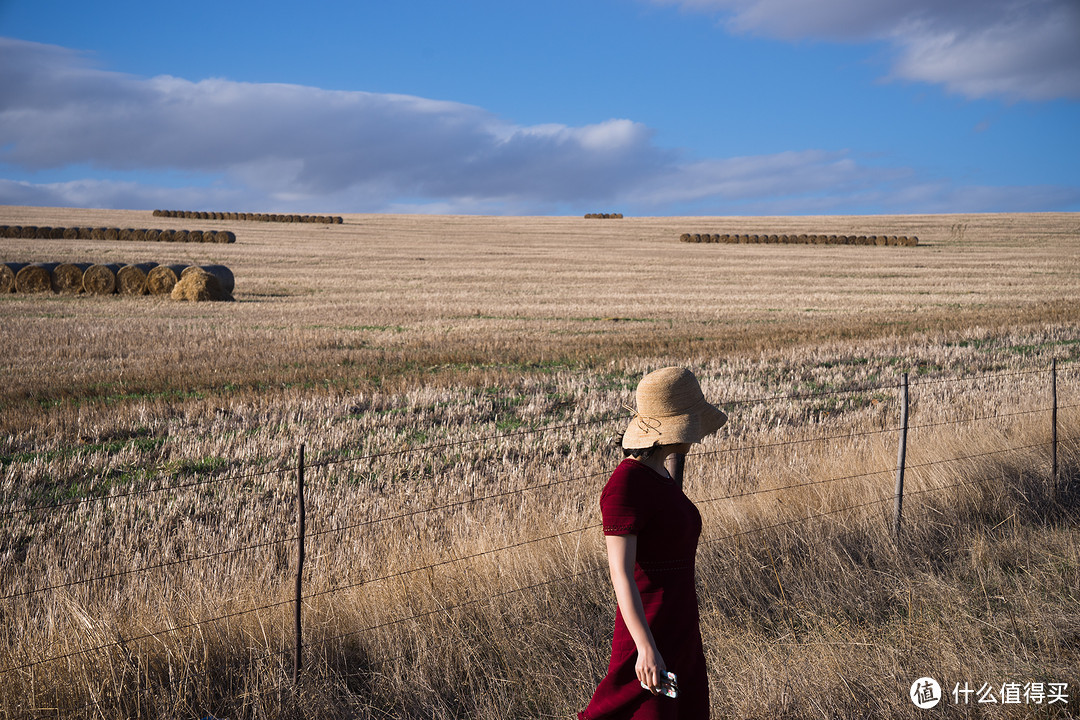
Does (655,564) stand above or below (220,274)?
below

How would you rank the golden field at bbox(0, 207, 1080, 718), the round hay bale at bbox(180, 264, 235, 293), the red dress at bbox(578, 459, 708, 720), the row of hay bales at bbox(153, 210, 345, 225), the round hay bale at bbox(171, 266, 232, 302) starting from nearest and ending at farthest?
the red dress at bbox(578, 459, 708, 720), the golden field at bbox(0, 207, 1080, 718), the round hay bale at bbox(171, 266, 232, 302), the round hay bale at bbox(180, 264, 235, 293), the row of hay bales at bbox(153, 210, 345, 225)

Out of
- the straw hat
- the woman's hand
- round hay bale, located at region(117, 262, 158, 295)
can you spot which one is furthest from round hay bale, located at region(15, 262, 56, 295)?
the woman's hand

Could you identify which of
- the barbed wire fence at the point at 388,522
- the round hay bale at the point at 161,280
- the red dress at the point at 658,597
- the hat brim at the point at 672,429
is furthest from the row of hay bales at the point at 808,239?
the red dress at the point at 658,597

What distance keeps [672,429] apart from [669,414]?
0.06m

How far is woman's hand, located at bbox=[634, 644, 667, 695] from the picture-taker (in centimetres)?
255

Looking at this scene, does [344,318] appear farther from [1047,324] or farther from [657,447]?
[657,447]

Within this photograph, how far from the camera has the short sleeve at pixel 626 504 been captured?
2.54 metres

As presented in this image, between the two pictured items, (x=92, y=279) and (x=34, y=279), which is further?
(x=92, y=279)

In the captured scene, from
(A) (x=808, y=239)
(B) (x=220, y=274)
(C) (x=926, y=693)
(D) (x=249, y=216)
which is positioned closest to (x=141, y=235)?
(D) (x=249, y=216)

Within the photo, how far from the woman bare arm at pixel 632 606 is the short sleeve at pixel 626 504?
0.04 meters

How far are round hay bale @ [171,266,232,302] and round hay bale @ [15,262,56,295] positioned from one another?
4.94 meters

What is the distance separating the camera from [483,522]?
19.2ft

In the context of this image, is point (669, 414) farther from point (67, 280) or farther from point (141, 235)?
point (141, 235)

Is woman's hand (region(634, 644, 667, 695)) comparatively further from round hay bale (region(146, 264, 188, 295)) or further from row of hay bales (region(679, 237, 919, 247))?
row of hay bales (region(679, 237, 919, 247))
